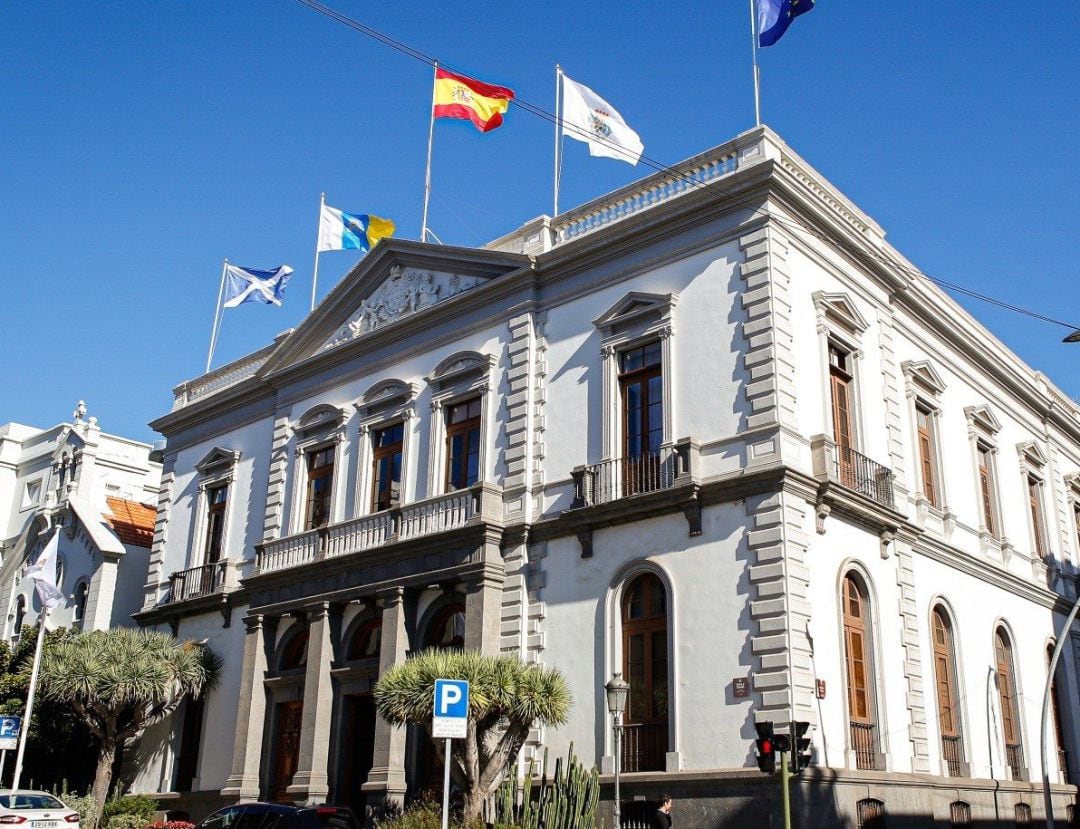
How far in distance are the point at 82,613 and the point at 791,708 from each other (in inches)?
986

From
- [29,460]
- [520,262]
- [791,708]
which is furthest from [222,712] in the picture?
[29,460]

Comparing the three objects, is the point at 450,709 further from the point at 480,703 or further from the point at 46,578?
the point at 46,578

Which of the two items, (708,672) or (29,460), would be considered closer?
(708,672)

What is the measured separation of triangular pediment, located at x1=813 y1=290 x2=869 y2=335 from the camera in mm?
22812

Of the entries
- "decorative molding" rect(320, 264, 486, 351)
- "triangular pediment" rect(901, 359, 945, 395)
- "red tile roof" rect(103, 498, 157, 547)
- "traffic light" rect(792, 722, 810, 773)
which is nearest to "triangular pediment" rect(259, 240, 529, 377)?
"decorative molding" rect(320, 264, 486, 351)

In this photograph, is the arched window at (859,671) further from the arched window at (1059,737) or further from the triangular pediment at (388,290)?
the triangular pediment at (388,290)

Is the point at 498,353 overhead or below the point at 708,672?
overhead

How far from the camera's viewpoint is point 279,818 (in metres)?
18.1

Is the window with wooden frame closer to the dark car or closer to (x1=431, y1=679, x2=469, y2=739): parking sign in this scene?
the dark car

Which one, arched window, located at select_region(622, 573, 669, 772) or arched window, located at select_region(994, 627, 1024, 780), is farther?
arched window, located at select_region(994, 627, 1024, 780)

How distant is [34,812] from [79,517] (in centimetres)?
1593

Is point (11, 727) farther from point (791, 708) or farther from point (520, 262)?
point (791, 708)

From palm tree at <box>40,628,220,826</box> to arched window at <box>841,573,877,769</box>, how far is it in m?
16.1

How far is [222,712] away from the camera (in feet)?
95.0
